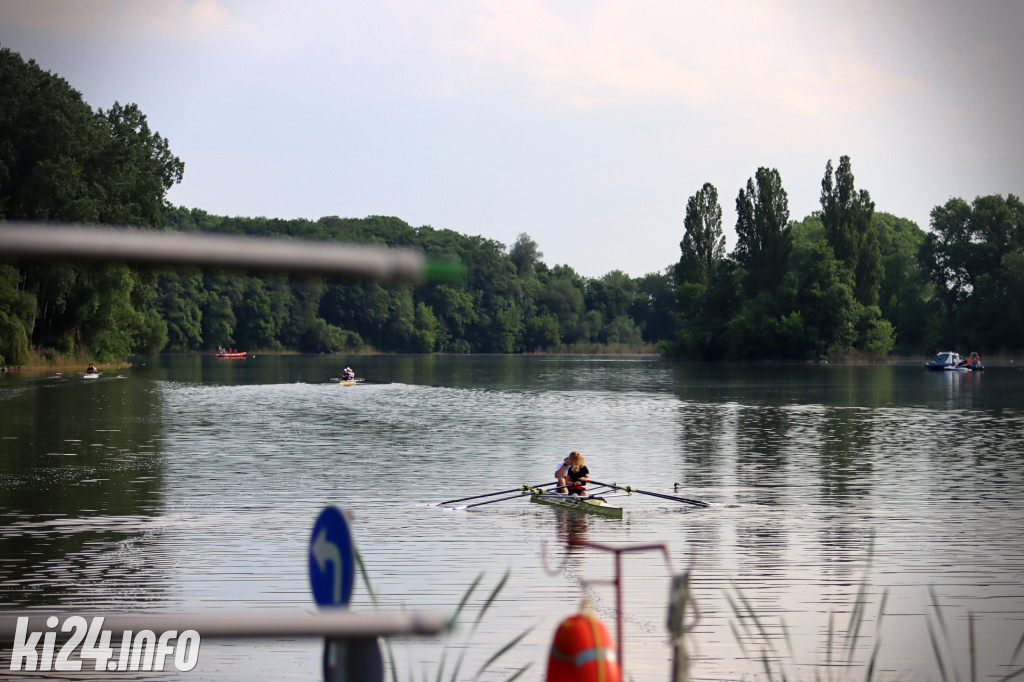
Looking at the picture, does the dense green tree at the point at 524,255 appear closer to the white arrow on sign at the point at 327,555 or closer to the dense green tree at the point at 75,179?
the dense green tree at the point at 75,179

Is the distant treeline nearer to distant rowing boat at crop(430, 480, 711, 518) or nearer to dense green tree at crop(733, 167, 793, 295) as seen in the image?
dense green tree at crop(733, 167, 793, 295)

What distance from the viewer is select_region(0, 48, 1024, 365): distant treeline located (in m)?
63.6

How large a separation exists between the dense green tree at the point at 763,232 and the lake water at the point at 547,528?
53.8 meters

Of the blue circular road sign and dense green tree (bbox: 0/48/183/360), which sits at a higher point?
dense green tree (bbox: 0/48/183/360)

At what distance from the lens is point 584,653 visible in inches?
137

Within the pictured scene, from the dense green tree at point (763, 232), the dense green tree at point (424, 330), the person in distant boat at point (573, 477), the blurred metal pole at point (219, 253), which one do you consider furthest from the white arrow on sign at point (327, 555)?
Answer: the dense green tree at point (424, 330)

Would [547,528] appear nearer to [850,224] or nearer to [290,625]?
[290,625]

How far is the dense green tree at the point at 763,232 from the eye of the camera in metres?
95.2

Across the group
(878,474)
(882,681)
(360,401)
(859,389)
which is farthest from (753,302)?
(882,681)

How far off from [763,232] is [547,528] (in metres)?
83.5

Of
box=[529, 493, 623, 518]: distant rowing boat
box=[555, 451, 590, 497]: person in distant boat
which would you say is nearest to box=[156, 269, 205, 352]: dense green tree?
box=[529, 493, 623, 518]: distant rowing boat

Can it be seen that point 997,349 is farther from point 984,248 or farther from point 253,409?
point 253,409

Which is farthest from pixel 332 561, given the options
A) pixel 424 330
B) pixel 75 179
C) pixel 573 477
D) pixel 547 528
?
pixel 424 330

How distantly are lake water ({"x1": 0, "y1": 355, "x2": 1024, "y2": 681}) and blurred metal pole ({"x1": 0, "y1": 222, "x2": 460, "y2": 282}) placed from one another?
7.45 ft
